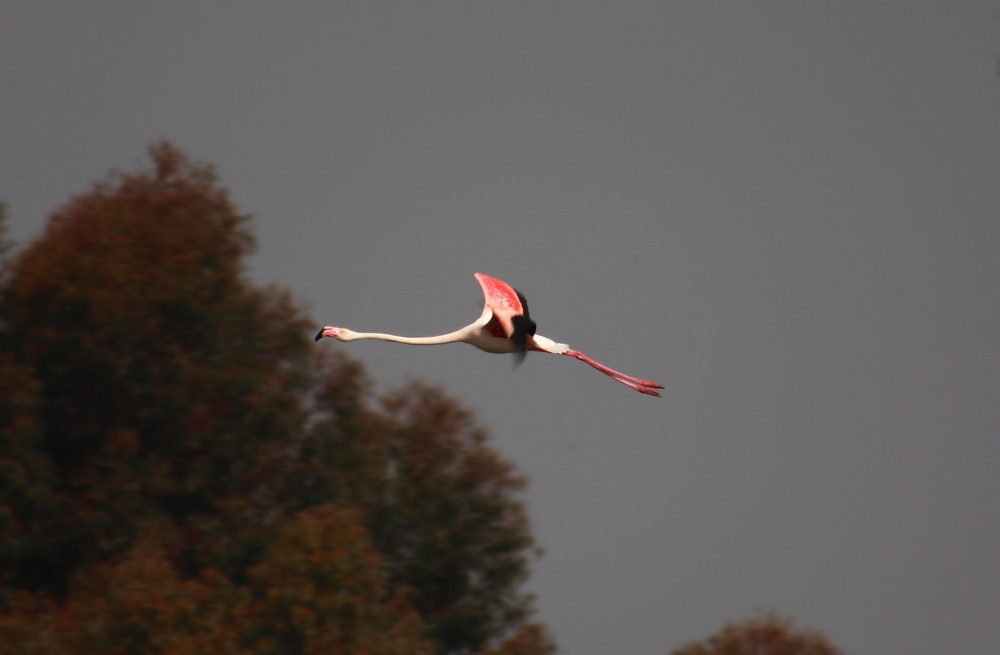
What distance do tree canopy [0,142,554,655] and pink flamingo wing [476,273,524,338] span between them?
799 cm

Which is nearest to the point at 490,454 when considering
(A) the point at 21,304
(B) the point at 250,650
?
(B) the point at 250,650

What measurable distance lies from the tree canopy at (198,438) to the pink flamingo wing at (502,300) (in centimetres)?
799

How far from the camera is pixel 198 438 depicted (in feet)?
79.7

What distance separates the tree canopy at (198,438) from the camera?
883 inches

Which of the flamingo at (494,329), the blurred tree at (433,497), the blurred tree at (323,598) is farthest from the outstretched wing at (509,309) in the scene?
the blurred tree at (433,497)

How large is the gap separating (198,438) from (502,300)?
12.9 metres

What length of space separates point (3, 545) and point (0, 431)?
2019mm

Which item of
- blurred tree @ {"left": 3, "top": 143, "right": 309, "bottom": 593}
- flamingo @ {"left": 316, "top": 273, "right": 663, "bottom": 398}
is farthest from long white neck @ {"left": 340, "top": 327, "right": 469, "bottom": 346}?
blurred tree @ {"left": 3, "top": 143, "right": 309, "bottom": 593}

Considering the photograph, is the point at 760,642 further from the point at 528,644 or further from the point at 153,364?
the point at 153,364

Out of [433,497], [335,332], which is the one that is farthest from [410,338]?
[433,497]

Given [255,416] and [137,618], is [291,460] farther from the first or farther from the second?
[137,618]

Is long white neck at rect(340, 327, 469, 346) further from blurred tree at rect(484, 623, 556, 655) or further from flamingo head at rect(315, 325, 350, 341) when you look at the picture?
blurred tree at rect(484, 623, 556, 655)

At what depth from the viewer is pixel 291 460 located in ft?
83.0

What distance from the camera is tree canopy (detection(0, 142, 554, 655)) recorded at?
883 inches
